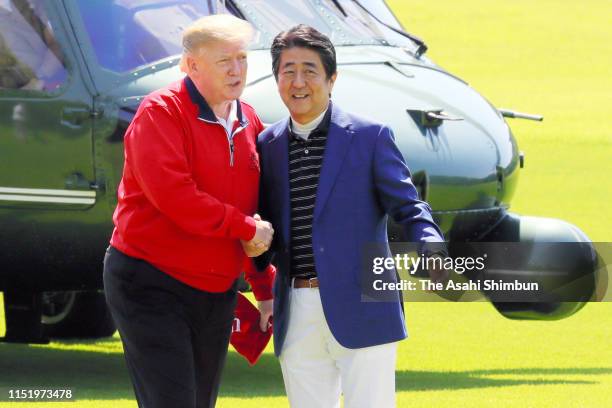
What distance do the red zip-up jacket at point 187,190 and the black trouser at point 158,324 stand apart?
0.05 m

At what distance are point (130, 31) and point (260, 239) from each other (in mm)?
2947

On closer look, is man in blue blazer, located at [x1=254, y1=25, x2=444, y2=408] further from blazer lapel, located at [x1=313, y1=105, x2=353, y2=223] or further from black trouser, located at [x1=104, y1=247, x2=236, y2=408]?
black trouser, located at [x1=104, y1=247, x2=236, y2=408]

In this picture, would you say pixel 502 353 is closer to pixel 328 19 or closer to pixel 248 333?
pixel 328 19

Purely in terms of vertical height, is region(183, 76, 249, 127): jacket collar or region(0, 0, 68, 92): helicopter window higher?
region(183, 76, 249, 127): jacket collar

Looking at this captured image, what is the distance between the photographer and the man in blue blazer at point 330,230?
523cm

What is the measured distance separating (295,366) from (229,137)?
0.80 meters

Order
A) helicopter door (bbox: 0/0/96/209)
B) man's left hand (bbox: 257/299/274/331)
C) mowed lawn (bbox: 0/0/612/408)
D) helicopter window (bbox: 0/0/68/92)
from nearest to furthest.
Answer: man's left hand (bbox: 257/299/274/331)
helicopter door (bbox: 0/0/96/209)
helicopter window (bbox: 0/0/68/92)
mowed lawn (bbox: 0/0/612/408)

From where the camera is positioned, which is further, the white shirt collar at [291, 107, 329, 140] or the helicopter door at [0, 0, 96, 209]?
the helicopter door at [0, 0, 96, 209]

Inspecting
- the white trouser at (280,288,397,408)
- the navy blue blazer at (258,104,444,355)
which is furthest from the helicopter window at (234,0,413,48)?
the white trouser at (280,288,397,408)

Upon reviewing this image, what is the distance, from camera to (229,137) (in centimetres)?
543

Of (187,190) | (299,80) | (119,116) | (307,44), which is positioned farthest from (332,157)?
(119,116)

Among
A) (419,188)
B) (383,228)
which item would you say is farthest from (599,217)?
(383,228)

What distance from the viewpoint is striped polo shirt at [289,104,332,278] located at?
5.33 metres

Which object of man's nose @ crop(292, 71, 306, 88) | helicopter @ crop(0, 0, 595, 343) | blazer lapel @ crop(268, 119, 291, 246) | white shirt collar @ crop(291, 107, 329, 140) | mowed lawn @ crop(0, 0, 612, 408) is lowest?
mowed lawn @ crop(0, 0, 612, 408)
